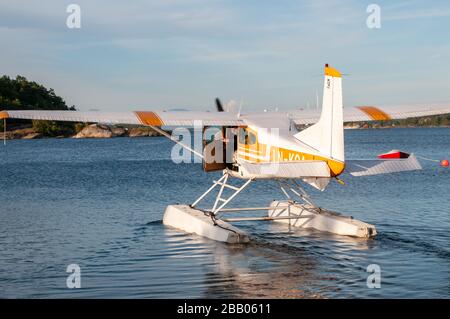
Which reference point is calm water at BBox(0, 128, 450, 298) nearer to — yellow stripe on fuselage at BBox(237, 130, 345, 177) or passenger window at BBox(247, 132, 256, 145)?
yellow stripe on fuselage at BBox(237, 130, 345, 177)

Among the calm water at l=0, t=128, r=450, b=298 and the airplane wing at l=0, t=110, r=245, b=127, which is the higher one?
the airplane wing at l=0, t=110, r=245, b=127

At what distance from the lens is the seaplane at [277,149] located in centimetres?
1201

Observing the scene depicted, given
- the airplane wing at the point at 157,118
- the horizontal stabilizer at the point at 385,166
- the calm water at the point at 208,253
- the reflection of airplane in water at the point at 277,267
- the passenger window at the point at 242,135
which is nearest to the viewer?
the reflection of airplane in water at the point at 277,267

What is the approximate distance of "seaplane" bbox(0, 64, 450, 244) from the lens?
39.4 ft

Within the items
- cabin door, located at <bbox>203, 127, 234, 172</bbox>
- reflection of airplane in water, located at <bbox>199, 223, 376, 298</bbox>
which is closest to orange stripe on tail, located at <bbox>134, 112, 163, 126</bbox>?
cabin door, located at <bbox>203, 127, 234, 172</bbox>

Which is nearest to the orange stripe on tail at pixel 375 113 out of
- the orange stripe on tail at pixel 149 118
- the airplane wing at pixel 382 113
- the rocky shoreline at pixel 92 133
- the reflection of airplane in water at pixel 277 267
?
the airplane wing at pixel 382 113

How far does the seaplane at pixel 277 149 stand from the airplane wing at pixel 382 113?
0.07 feet

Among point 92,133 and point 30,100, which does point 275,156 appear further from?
point 30,100

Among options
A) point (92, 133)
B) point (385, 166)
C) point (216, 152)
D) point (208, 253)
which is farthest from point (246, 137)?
point (92, 133)

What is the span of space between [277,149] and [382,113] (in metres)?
3.62

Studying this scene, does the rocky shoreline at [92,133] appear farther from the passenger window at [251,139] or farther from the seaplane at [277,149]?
the passenger window at [251,139]

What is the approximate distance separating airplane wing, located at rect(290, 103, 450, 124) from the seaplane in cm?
2
